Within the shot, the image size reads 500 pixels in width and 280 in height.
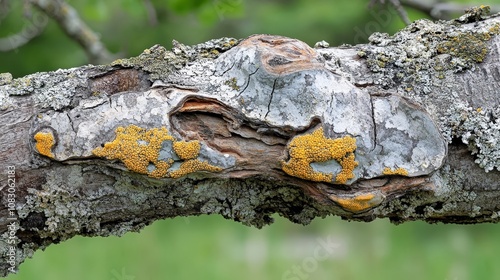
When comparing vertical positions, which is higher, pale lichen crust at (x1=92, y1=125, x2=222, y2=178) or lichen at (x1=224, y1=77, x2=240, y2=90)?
lichen at (x1=224, y1=77, x2=240, y2=90)

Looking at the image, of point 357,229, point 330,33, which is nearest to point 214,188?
point 357,229

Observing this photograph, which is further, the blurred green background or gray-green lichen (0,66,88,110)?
the blurred green background

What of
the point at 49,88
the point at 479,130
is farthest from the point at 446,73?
the point at 49,88

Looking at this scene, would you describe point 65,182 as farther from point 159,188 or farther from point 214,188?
point 214,188

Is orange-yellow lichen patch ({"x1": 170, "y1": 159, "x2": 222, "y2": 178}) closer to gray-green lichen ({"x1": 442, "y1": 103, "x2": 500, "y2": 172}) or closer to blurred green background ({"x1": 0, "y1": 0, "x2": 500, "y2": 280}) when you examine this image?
gray-green lichen ({"x1": 442, "y1": 103, "x2": 500, "y2": 172})

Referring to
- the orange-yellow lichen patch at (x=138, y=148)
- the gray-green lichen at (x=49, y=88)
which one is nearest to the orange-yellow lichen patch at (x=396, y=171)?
the orange-yellow lichen patch at (x=138, y=148)

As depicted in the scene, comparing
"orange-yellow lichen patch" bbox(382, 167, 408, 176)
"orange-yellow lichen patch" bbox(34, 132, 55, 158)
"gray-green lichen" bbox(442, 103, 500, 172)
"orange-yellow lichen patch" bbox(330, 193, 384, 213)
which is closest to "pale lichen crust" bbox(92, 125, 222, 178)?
"orange-yellow lichen patch" bbox(34, 132, 55, 158)

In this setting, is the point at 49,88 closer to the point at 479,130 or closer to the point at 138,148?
the point at 138,148
